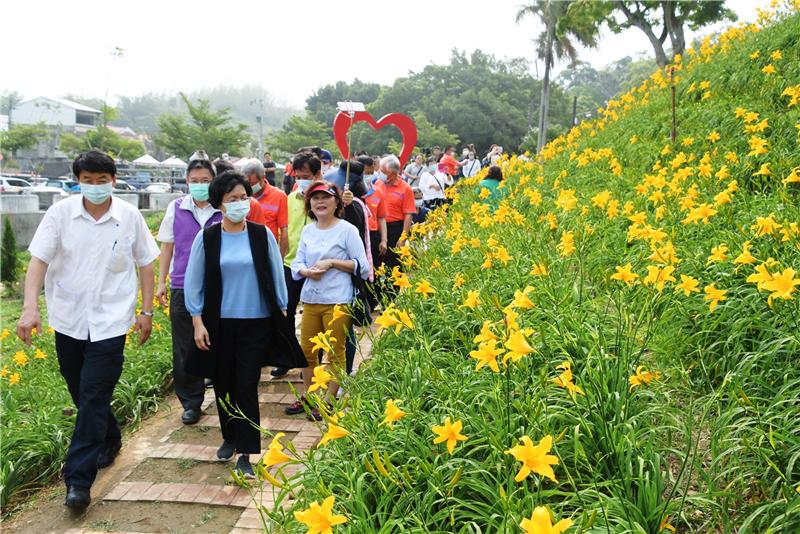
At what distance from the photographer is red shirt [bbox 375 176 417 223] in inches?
253

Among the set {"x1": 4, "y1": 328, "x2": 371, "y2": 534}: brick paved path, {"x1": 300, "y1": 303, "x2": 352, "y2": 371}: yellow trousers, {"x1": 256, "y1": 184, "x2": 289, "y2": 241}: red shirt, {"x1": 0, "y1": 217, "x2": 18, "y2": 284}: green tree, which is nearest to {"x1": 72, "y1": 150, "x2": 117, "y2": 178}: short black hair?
{"x1": 300, "y1": 303, "x2": 352, "y2": 371}: yellow trousers

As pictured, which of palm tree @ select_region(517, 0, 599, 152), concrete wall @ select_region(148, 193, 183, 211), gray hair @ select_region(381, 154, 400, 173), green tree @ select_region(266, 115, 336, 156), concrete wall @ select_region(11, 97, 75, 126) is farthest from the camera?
concrete wall @ select_region(11, 97, 75, 126)

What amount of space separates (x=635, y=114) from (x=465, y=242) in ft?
17.8

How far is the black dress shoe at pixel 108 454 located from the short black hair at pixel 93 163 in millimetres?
1572

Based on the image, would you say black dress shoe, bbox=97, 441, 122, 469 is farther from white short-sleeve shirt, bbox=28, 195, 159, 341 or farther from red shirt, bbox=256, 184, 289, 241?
red shirt, bbox=256, 184, 289, 241

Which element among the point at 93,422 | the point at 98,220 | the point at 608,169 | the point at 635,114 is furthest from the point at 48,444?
the point at 635,114

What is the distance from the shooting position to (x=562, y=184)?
646 centimetres

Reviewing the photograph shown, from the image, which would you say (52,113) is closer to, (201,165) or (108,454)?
(201,165)

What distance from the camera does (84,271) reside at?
3236 millimetres

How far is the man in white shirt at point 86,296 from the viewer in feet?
10.2

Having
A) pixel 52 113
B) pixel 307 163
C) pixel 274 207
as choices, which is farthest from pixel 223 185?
pixel 52 113

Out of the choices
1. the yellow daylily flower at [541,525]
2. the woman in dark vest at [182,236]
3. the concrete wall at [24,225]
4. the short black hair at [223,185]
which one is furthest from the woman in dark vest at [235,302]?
the concrete wall at [24,225]

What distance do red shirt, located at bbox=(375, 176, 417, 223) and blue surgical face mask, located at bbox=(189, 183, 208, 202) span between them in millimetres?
2653

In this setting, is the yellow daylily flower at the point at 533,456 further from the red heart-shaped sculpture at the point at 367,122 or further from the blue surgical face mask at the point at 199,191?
the red heart-shaped sculpture at the point at 367,122
